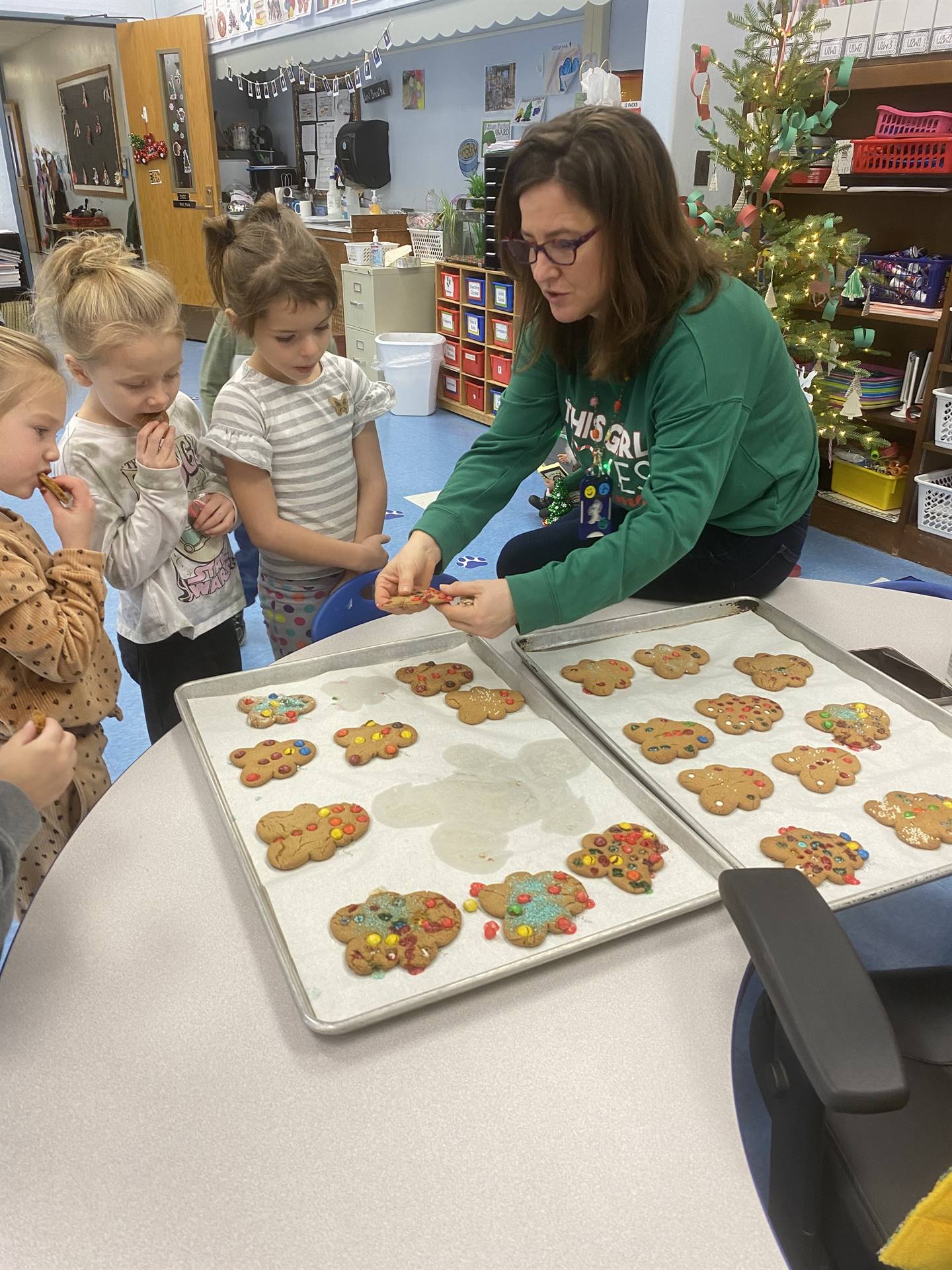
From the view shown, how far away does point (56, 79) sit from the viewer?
898 cm

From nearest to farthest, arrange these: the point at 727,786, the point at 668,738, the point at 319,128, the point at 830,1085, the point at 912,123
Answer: the point at 830,1085 < the point at 727,786 < the point at 668,738 < the point at 912,123 < the point at 319,128

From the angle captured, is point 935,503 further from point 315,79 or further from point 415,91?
point 315,79

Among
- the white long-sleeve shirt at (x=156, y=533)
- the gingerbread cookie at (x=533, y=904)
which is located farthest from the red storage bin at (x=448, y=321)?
the gingerbread cookie at (x=533, y=904)

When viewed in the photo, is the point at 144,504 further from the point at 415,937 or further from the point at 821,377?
the point at 821,377

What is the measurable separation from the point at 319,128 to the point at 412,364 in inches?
109

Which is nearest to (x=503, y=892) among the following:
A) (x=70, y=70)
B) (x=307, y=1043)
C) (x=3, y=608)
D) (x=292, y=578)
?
(x=307, y=1043)

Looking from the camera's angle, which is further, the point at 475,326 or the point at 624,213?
the point at 475,326

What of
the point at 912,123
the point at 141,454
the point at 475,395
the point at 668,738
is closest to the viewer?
the point at 668,738

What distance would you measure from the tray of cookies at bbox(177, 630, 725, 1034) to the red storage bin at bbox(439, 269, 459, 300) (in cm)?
424

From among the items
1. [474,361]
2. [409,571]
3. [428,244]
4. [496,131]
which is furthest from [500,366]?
[409,571]

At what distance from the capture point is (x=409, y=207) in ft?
20.1

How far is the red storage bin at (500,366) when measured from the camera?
4855 mm

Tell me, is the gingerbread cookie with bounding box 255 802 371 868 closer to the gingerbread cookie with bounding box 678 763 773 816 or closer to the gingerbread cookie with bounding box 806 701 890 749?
the gingerbread cookie with bounding box 678 763 773 816

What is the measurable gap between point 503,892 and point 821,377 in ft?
9.71
